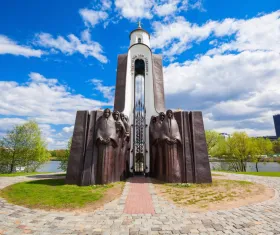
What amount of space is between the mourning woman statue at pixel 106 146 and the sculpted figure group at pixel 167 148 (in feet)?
9.62

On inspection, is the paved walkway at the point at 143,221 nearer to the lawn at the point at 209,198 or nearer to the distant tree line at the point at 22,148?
the lawn at the point at 209,198

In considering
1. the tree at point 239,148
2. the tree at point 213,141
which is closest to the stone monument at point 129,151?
the tree at point 239,148

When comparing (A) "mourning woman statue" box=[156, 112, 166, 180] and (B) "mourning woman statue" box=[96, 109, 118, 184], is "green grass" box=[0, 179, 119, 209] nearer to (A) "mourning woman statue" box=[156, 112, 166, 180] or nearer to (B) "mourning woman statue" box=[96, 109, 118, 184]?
(B) "mourning woman statue" box=[96, 109, 118, 184]

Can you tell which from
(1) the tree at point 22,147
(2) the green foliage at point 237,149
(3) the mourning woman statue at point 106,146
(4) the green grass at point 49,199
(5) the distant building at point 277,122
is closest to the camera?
(4) the green grass at point 49,199

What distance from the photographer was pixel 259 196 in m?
8.22

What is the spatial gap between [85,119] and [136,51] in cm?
995

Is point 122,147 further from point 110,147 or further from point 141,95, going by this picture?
point 141,95

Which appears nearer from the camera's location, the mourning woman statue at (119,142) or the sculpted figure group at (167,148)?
the sculpted figure group at (167,148)

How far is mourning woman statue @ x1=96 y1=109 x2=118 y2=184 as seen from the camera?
35.3 ft

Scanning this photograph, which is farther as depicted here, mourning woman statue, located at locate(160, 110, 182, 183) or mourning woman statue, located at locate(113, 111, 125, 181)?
mourning woman statue, located at locate(113, 111, 125, 181)

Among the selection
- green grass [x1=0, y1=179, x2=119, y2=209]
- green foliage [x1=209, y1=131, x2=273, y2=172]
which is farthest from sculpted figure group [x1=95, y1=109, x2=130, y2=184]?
green foliage [x1=209, y1=131, x2=273, y2=172]

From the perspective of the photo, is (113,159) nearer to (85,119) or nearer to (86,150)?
(86,150)

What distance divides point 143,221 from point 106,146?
637 cm

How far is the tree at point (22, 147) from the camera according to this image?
24422mm
